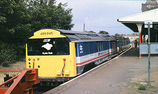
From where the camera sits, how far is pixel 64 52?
8930 millimetres

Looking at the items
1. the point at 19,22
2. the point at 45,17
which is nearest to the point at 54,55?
the point at 19,22

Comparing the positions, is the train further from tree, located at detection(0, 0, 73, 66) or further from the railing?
tree, located at detection(0, 0, 73, 66)

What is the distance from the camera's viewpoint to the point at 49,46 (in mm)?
9234

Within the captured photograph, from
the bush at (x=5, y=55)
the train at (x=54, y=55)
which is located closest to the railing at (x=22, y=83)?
the train at (x=54, y=55)

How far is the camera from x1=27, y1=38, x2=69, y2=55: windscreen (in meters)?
8.95

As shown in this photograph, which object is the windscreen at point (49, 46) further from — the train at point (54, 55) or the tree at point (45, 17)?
the tree at point (45, 17)

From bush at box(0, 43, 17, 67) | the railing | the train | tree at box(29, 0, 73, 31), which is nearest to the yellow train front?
the train

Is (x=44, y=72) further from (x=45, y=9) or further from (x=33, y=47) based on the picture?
(x=45, y=9)

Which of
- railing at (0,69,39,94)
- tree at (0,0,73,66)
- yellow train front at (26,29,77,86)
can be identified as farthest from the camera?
tree at (0,0,73,66)

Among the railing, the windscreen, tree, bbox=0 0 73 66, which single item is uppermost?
tree, bbox=0 0 73 66

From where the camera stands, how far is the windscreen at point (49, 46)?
8945 mm

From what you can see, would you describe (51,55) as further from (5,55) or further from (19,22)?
(19,22)

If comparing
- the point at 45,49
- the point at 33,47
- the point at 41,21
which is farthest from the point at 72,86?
the point at 41,21

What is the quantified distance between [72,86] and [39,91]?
240cm
